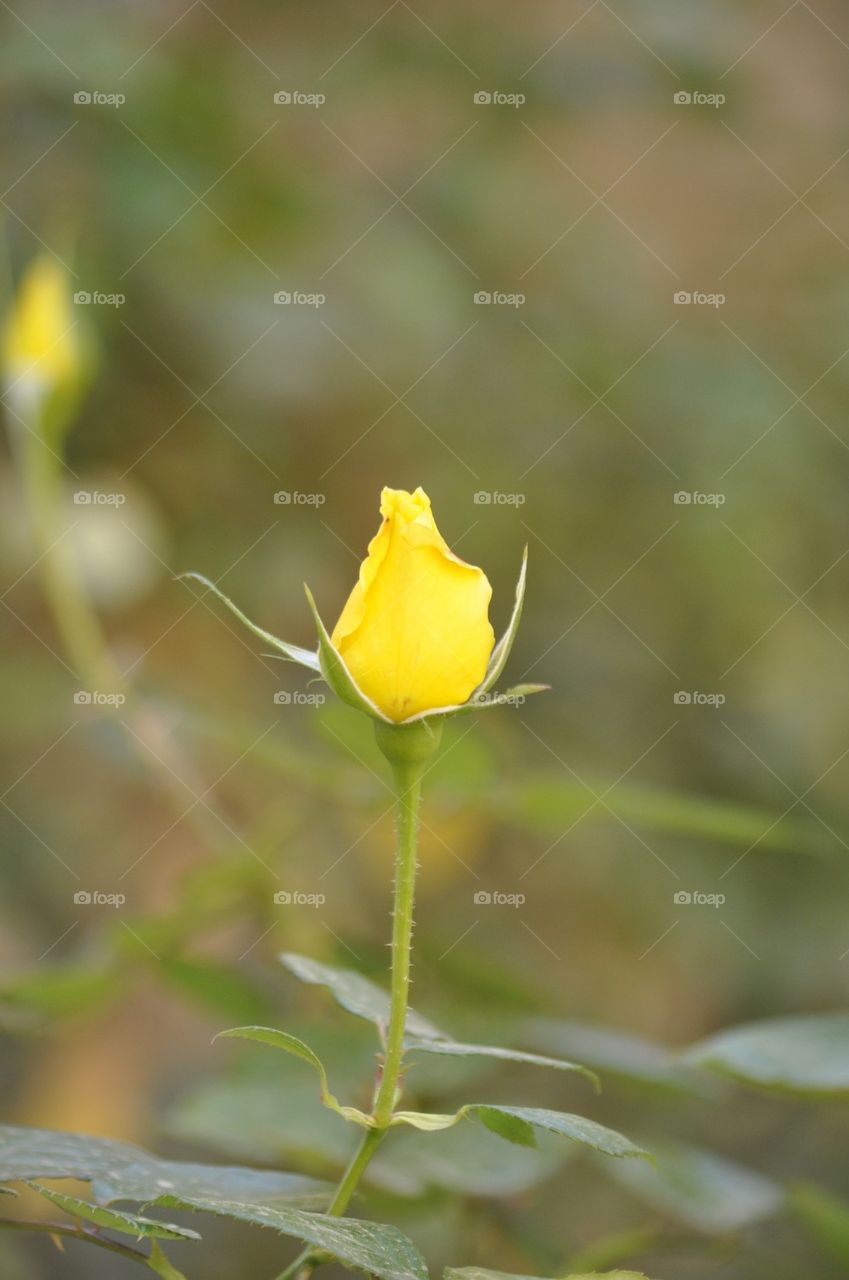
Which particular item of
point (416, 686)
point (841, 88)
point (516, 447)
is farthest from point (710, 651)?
point (416, 686)

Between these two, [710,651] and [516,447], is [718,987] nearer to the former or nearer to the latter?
[710,651]

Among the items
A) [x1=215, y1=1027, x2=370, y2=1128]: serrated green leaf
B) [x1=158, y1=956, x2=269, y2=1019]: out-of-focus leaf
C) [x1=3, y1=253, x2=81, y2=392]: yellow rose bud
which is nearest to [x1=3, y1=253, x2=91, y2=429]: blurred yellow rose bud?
[x1=3, y1=253, x2=81, y2=392]: yellow rose bud

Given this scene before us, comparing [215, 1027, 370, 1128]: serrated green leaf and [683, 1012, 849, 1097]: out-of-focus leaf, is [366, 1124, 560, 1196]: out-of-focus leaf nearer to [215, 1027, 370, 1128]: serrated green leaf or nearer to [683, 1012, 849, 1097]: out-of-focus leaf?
[683, 1012, 849, 1097]: out-of-focus leaf

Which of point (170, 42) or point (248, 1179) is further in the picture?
point (170, 42)

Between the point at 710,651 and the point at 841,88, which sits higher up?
the point at 841,88

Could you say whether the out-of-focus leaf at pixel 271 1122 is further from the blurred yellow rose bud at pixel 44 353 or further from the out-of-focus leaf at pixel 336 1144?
the blurred yellow rose bud at pixel 44 353

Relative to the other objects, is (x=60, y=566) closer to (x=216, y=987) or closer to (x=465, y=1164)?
(x=216, y=987)

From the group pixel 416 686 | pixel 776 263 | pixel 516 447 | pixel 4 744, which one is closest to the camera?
pixel 416 686
